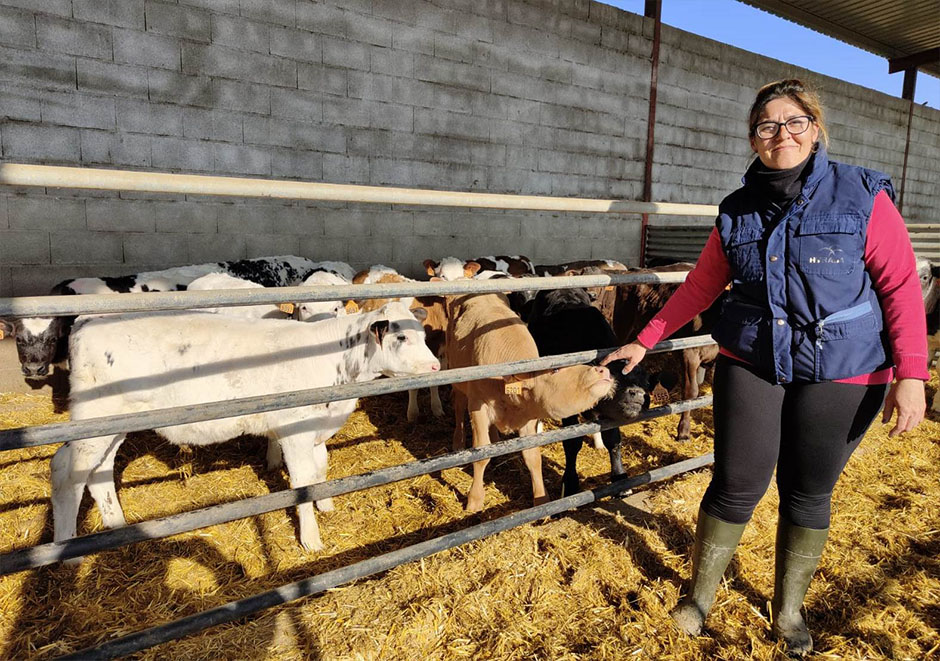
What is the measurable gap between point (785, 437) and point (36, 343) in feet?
21.8

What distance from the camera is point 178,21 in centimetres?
697

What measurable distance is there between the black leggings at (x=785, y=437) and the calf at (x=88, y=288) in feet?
16.5

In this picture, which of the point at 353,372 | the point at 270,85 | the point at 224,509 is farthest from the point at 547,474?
the point at 270,85

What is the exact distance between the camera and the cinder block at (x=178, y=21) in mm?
6836

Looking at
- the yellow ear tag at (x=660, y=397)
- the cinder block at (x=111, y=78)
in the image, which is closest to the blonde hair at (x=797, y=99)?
the yellow ear tag at (x=660, y=397)

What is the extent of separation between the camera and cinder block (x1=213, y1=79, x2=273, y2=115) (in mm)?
7336

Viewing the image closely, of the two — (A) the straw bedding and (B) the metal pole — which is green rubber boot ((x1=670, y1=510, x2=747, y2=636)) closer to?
(A) the straw bedding

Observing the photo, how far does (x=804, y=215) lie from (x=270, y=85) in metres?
7.35

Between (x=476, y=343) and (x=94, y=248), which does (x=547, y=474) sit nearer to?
(x=476, y=343)

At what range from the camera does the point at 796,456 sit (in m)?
2.08

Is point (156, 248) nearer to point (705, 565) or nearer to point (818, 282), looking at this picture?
point (705, 565)

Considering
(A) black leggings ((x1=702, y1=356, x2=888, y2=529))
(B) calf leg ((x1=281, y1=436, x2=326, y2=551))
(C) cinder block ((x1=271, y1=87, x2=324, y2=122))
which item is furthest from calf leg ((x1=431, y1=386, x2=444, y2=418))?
(C) cinder block ((x1=271, y1=87, x2=324, y2=122))

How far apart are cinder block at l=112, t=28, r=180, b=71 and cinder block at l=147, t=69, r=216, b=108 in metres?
0.11

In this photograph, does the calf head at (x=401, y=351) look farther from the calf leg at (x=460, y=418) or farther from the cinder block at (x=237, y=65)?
the cinder block at (x=237, y=65)
